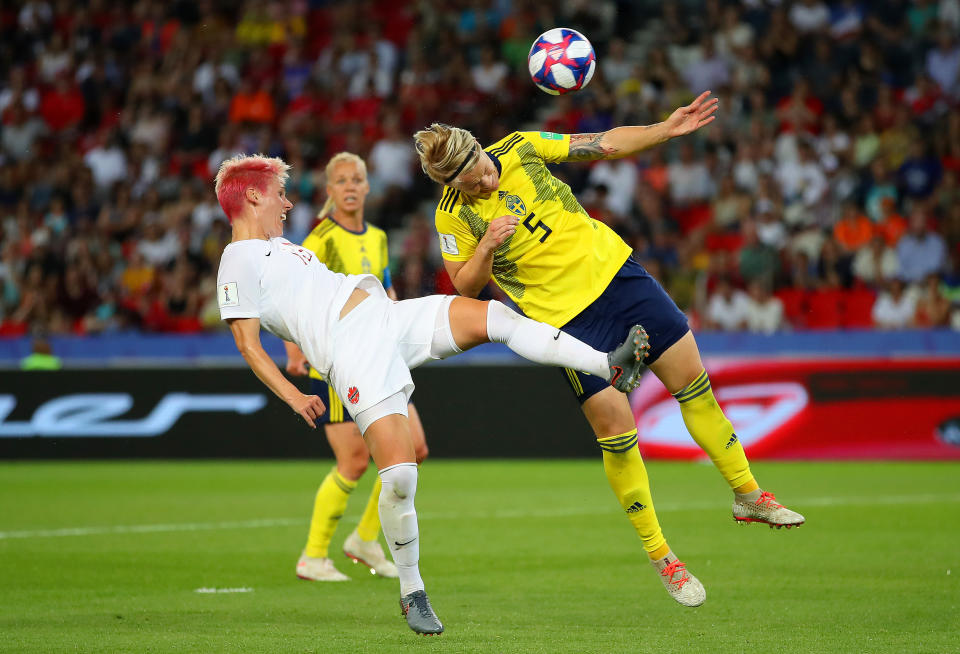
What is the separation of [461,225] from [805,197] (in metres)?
12.0

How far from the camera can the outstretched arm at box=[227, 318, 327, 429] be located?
6.01 meters

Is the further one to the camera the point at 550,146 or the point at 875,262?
the point at 875,262

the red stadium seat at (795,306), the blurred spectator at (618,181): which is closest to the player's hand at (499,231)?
the red stadium seat at (795,306)

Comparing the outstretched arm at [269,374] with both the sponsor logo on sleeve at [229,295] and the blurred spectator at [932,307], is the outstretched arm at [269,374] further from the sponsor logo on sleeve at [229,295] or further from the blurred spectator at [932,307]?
the blurred spectator at [932,307]

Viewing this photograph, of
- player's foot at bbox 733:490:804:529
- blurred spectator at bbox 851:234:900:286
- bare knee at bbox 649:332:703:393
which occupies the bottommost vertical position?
player's foot at bbox 733:490:804:529

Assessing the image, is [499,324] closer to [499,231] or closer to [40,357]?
[499,231]

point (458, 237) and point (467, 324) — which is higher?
point (458, 237)

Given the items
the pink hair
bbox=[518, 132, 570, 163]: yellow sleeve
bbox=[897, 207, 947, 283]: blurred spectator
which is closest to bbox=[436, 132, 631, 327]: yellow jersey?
bbox=[518, 132, 570, 163]: yellow sleeve

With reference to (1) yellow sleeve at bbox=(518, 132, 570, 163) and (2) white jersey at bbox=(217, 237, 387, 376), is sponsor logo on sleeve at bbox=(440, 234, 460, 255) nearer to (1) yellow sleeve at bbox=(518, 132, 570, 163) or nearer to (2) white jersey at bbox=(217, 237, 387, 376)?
(1) yellow sleeve at bbox=(518, 132, 570, 163)

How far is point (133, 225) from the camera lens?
21.3 m

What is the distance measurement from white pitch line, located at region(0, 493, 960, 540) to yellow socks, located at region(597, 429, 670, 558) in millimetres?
4239

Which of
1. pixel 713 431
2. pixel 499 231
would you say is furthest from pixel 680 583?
pixel 499 231

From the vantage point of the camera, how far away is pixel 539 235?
7.09 m

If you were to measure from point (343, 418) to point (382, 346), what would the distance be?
7.85 feet
